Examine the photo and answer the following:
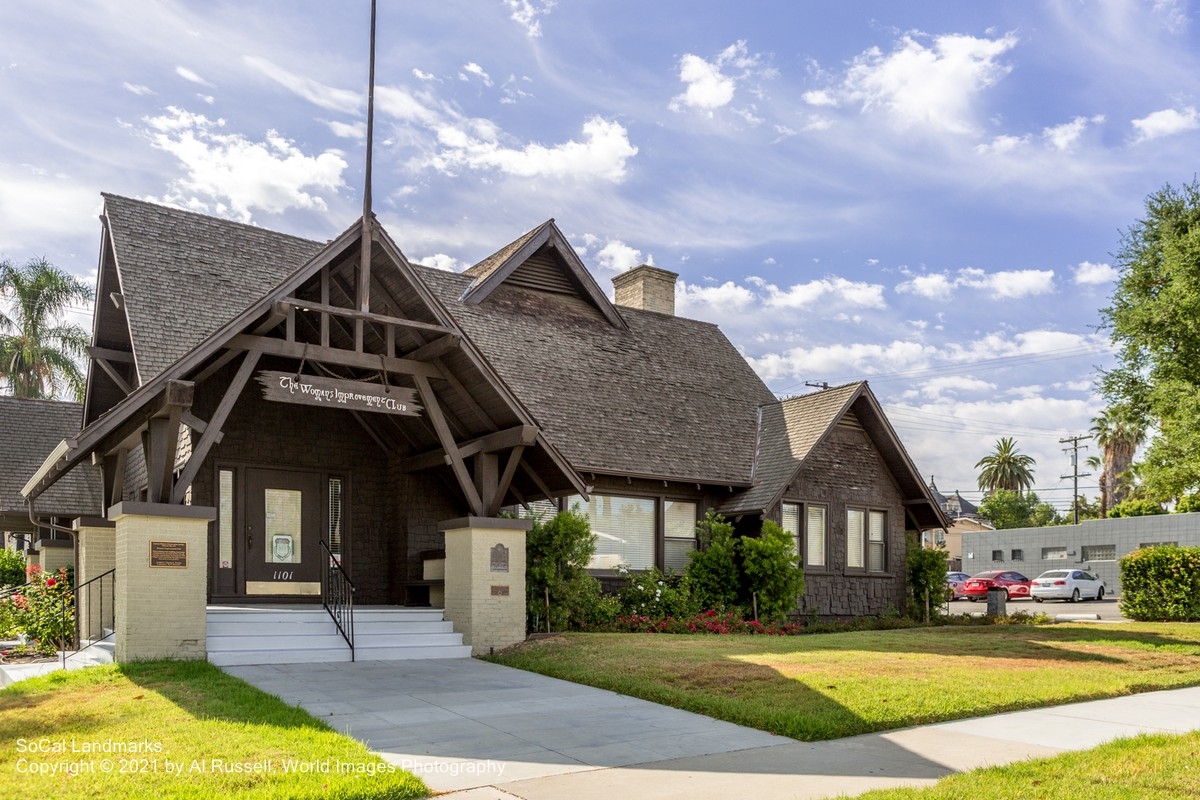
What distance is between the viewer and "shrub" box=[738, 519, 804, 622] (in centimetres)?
2025

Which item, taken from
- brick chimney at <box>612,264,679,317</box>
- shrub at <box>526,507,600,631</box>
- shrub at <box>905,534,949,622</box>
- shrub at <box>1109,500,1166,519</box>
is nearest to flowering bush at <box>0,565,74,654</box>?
shrub at <box>526,507,600,631</box>

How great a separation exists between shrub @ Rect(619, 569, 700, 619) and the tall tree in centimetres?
1041

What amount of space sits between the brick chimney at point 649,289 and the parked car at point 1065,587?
72.4 feet

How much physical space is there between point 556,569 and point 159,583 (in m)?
6.23

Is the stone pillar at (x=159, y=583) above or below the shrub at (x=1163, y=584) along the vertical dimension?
above

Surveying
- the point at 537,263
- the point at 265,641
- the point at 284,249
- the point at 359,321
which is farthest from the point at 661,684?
A: the point at 537,263

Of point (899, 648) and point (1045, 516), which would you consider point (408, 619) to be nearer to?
point (899, 648)

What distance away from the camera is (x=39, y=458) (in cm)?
2489

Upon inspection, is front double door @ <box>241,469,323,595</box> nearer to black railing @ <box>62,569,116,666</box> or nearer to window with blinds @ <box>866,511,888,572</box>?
black railing @ <box>62,569,116,666</box>

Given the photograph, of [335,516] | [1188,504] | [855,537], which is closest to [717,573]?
[855,537]

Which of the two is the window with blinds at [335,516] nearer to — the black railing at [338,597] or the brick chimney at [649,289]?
the black railing at [338,597]

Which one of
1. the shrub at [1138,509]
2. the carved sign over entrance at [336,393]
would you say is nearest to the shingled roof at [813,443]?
the carved sign over entrance at [336,393]

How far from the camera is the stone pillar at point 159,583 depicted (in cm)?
1234

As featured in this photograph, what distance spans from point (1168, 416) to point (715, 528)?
33.5 ft
